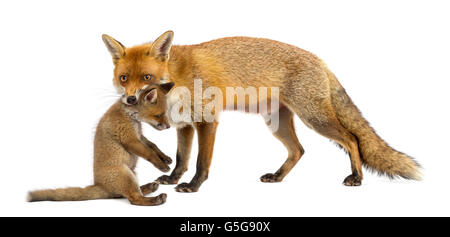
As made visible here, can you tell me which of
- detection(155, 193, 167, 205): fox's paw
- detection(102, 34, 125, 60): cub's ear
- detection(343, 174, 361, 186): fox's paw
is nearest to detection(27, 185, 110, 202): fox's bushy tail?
detection(155, 193, 167, 205): fox's paw

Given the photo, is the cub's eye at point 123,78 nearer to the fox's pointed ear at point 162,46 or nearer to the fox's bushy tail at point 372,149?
the fox's pointed ear at point 162,46

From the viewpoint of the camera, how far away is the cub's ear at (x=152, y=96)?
175 inches

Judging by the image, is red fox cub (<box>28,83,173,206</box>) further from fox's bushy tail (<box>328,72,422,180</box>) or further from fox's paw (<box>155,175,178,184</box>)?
→ fox's bushy tail (<box>328,72,422,180</box>)

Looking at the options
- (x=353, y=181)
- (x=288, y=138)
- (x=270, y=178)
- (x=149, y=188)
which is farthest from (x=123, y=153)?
(x=353, y=181)

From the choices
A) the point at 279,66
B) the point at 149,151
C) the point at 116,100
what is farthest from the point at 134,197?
the point at 279,66

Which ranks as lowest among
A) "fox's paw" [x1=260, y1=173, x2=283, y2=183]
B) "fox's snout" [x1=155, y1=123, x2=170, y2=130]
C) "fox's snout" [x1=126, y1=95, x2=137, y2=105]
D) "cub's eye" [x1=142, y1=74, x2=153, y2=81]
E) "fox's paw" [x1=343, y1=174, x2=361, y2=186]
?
"fox's paw" [x1=260, y1=173, x2=283, y2=183]

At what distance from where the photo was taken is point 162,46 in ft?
15.4

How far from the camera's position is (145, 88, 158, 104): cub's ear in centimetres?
444

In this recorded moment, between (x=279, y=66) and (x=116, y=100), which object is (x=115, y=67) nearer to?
(x=116, y=100)

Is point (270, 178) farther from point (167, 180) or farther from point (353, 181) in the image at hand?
point (167, 180)

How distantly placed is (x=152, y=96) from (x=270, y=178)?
5.53 feet

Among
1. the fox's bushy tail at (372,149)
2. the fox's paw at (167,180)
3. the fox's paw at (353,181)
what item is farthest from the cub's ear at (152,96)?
the fox's paw at (353,181)

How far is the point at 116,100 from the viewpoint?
4.80m

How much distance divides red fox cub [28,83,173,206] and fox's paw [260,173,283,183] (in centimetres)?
129
